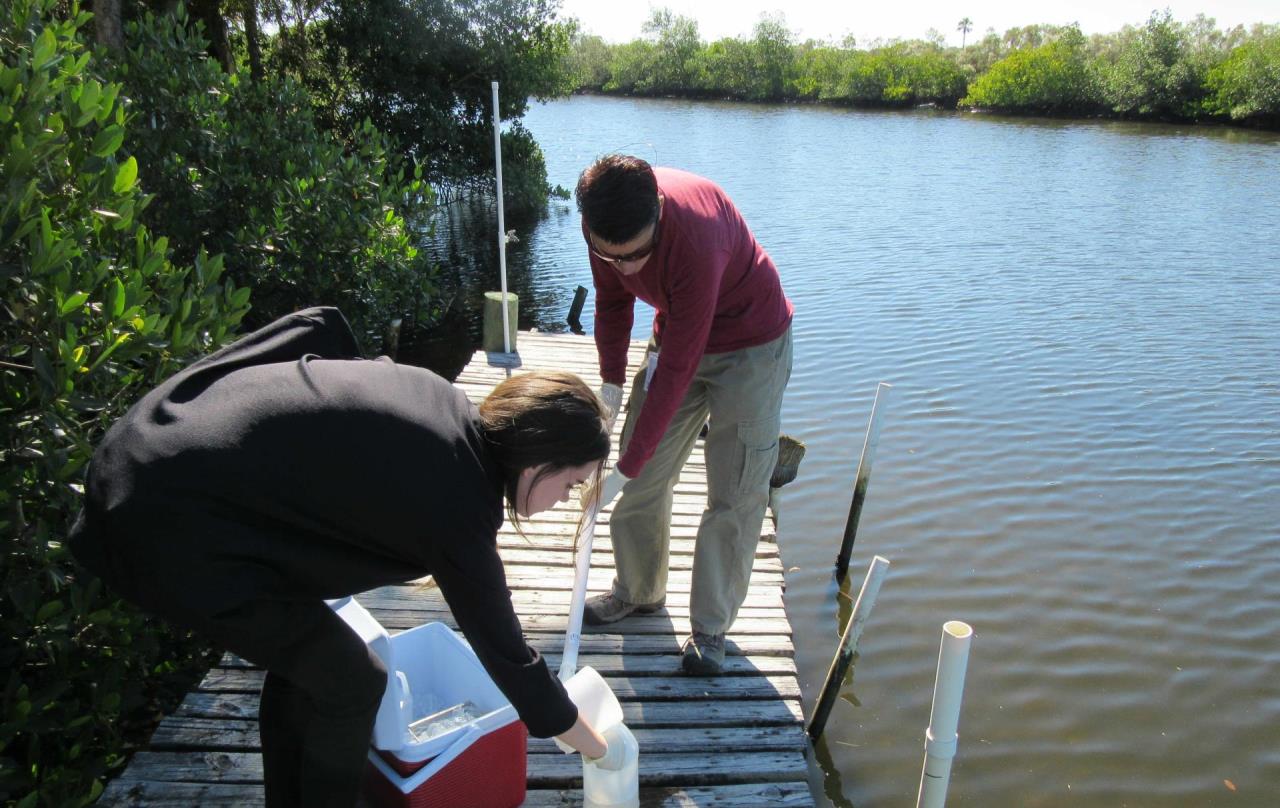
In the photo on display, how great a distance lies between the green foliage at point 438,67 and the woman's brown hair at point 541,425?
12196 mm

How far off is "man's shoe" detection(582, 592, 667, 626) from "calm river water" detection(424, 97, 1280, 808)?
1276 mm

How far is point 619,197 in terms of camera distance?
102 inches

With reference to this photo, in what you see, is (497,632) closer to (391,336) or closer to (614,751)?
(614,751)

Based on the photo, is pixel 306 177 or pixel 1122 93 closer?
pixel 306 177

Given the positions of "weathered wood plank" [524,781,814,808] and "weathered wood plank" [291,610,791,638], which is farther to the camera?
"weathered wood plank" [291,610,791,638]

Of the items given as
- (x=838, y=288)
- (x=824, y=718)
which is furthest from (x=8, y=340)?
(x=838, y=288)

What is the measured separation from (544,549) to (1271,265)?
41.8ft

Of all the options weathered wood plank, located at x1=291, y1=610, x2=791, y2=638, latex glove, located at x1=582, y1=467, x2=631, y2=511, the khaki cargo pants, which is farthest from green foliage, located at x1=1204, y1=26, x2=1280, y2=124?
latex glove, located at x1=582, y1=467, x2=631, y2=511

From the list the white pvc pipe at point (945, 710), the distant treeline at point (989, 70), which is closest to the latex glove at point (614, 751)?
the white pvc pipe at point (945, 710)

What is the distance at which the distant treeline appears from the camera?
3791 cm

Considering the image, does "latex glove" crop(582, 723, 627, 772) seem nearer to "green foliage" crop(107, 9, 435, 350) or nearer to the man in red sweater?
the man in red sweater

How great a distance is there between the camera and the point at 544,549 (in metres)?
4.46

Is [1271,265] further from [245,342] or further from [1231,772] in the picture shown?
[245,342]

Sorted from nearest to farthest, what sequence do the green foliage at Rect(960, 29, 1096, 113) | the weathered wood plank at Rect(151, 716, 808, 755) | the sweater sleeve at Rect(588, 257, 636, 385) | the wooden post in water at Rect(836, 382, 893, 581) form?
the weathered wood plank at Rect(151, 716, 808, 755)
the sweater sleeve at Rect(588, 257, 636, 385)
the wooden post in water at Rect(836, 382, 893, 581)
the green foliage at Rect(960, 29, 1096, 113)
